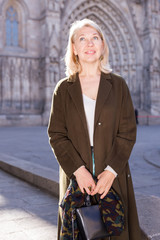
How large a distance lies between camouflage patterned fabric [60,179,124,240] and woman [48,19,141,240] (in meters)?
0.04

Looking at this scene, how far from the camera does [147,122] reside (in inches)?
815

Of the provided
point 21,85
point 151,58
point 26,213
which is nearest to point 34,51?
point 21,85

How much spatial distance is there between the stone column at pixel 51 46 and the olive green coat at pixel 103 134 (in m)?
16.8

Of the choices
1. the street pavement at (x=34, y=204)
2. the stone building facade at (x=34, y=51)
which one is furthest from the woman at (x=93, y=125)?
the stone building facade at (x=34, y=51)

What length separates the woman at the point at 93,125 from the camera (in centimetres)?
166

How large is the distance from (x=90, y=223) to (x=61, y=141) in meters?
0.48

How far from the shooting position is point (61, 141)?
1704mm

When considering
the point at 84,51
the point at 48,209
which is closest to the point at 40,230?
the point at 48,209

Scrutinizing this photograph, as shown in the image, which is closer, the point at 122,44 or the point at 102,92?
the point at 102,92

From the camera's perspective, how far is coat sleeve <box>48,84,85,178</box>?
1659 millimetres

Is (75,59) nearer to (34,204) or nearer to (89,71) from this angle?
(89,71)

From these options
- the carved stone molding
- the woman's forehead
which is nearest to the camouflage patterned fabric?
the woman's forehead

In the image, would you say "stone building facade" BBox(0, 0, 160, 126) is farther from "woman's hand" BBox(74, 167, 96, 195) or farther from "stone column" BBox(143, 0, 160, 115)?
"woman's hand" BBox(74, 167, 96, 195)

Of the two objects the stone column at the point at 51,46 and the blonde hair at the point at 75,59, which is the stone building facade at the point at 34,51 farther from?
the blonde hair at the point at 75,59
